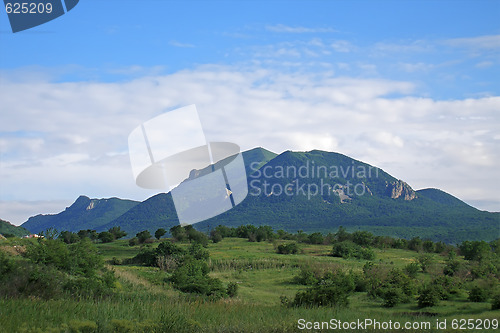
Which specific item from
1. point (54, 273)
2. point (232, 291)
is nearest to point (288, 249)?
point (232, 291)

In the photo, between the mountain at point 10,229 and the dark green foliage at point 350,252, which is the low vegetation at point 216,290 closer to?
the dark green foliage at point 350,252

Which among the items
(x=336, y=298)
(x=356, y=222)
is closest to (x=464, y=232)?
(x=356, y=222)

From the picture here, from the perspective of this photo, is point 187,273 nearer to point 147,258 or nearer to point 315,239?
point 147,258

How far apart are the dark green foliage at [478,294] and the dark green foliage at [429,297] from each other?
171 centimetres

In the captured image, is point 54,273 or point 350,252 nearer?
point 54,273

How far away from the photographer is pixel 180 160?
627 inches

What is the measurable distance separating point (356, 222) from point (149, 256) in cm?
8484

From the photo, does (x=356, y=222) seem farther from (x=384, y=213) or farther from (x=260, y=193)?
(x=260, y=193)

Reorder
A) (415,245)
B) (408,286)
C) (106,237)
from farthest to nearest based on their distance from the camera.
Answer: (106,237) → (415,245) → (408,286)

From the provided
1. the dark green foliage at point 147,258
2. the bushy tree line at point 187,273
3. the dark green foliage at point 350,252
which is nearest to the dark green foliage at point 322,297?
the bushy tree line at point 187,273

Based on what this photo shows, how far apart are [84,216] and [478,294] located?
471 ft

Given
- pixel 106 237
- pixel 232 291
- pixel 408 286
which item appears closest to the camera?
pixel 408 286

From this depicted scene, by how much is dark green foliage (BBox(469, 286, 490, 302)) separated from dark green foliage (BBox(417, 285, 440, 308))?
1.71 meters

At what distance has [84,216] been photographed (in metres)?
150
